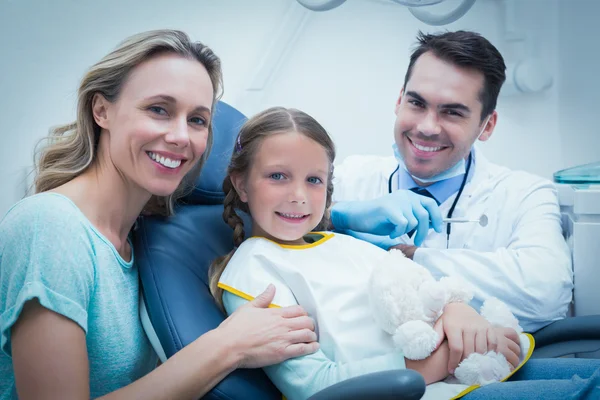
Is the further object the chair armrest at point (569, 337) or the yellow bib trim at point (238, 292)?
the chair armrest at point (569, 337)

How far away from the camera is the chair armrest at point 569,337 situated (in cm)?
146

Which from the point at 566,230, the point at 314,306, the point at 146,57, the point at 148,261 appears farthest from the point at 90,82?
the point at 566,230

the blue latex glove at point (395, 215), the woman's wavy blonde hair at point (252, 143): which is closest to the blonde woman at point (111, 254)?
the woman's wavy blonde hair at point (252, 143)

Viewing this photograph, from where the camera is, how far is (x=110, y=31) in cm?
208

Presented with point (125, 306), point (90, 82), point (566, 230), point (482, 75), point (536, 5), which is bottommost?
point (125, 306)

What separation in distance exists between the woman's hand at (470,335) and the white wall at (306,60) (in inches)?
45.1

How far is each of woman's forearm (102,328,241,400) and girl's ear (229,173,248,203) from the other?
1.41 ft

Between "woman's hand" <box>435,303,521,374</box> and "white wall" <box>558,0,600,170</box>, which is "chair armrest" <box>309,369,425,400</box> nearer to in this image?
"woman's hand" <box>435,303,521,374</box>

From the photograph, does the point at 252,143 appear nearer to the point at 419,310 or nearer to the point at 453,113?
the point at 419,310

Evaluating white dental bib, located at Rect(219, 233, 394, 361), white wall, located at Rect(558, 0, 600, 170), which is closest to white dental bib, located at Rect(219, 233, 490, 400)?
white dental bib, located at Rect(219, 233, 394, 361)

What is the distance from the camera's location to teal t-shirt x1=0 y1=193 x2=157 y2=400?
1.03m

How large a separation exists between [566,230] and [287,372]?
3.82 feet

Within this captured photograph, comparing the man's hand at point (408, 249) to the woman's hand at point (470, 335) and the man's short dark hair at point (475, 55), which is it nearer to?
the woman's hand at point (470, 335)

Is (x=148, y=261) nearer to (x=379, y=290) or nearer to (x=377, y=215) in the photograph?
(x=379, y=290)
